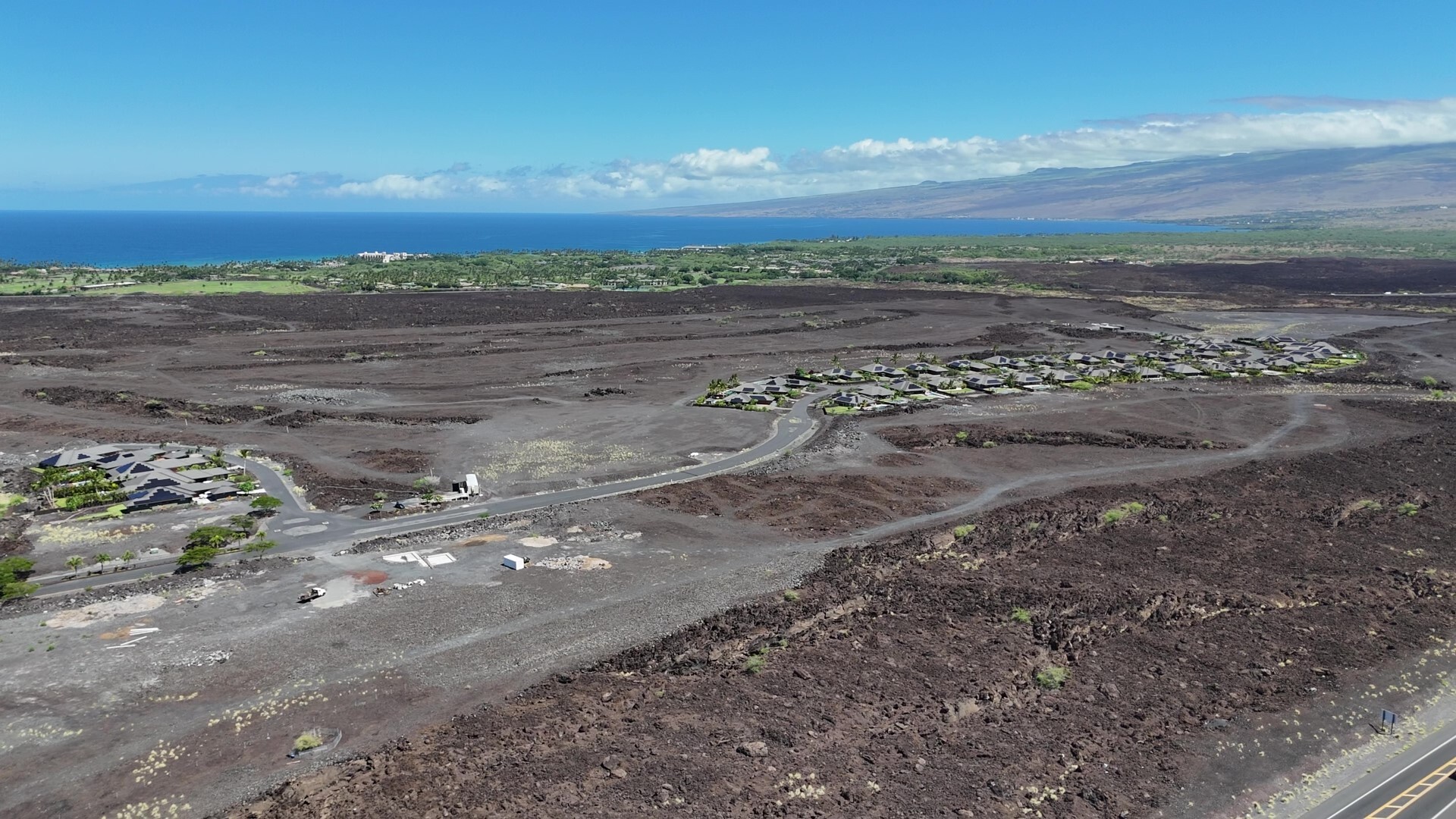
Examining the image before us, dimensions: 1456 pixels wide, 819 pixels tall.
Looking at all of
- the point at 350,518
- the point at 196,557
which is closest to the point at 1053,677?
the point at 350,518

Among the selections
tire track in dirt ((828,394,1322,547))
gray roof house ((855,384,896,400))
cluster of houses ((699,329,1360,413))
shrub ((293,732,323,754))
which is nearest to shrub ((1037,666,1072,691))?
tire track in dirt ((828,394,1322,547))

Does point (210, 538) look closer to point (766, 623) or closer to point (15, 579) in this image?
point (15, 579)

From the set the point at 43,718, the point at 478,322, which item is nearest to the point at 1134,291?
the point at 478,322

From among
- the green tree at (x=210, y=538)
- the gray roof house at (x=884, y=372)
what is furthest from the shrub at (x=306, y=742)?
the gray roof house at (x=884, y=372)

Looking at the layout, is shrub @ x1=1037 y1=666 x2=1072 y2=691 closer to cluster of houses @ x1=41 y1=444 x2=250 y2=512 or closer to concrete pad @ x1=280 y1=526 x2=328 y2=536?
concrete pad @ x1=280 y1=526 x2=328 y2=536

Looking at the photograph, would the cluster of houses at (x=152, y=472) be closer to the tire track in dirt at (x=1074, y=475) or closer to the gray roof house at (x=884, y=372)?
the tire track in dirt at (x=1074, y=475)
